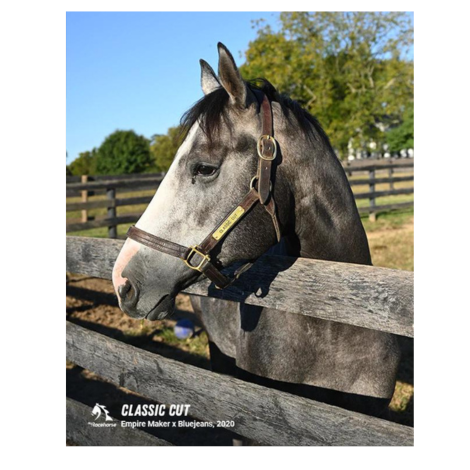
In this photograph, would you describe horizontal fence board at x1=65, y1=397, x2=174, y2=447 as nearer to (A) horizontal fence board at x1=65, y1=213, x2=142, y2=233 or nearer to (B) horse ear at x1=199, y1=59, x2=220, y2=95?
(B) horse ear at x1=199, y1=59, x2=220, y2=95

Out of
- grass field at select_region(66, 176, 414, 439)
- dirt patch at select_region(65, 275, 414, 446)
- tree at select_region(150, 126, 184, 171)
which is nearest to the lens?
dirt patch at select_region(65, 275, 414, 446)

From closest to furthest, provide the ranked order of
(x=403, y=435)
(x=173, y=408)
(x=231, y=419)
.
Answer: (x=403, y=435), (x=231, y=419), (x=173, y=408)

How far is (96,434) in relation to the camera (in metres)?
3.04

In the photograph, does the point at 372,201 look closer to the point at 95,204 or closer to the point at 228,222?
the point at 95,204

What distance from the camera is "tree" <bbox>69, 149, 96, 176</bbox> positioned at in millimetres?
52906

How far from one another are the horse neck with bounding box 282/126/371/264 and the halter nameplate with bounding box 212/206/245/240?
36 centimetres

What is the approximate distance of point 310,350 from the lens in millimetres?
2400

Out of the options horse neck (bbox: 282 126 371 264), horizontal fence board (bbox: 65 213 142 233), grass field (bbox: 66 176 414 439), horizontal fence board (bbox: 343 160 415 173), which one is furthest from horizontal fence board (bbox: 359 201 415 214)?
horse neck (bbox: 282 126 371 264)

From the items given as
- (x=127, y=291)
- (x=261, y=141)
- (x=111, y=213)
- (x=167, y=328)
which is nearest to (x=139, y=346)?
(x=167, y=328)

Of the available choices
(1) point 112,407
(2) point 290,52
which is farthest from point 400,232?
(2) point 290,52

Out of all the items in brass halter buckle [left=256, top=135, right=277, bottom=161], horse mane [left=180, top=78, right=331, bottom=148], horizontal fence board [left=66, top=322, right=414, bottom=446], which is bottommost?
horizontal fence board [left=66, top=322, right=414, bottom=446]

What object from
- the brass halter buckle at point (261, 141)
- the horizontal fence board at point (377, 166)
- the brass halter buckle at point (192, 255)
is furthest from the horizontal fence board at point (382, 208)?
the brass halter buckle at point (192, 255)
